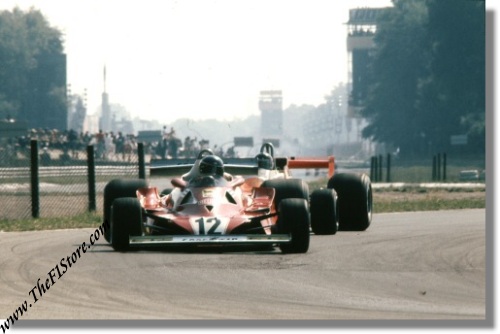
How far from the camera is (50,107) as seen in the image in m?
83.9

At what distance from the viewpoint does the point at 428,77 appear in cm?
10119

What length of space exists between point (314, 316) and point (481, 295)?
2.19 metres

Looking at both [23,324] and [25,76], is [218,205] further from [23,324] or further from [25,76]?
[25,76]

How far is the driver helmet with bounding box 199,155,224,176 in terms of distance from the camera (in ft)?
58.8

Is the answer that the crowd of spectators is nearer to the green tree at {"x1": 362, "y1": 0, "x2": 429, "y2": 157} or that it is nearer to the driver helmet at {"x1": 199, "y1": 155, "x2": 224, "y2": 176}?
the driver helmet at {"x1": 199, "y1": 155, "x2": 224, "y2": 176}

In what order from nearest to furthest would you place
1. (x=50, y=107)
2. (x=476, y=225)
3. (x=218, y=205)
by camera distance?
(x=218, y=205)
(x=476, y=225)
(x=50, y=107)

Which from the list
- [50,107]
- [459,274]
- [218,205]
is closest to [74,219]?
[218,205]

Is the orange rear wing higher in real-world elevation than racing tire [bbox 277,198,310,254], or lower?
higher

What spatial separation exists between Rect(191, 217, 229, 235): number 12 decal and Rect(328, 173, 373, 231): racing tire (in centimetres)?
423

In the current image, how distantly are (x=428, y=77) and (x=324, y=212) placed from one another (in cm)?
8336

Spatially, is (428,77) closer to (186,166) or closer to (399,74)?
(399,74)

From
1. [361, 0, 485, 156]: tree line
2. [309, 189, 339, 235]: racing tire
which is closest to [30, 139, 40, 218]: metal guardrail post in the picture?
[309, 189, 339, 235]: racing tire

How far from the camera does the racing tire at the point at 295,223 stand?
1616 cm

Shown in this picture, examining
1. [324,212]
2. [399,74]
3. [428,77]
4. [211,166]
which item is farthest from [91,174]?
[399,74]
